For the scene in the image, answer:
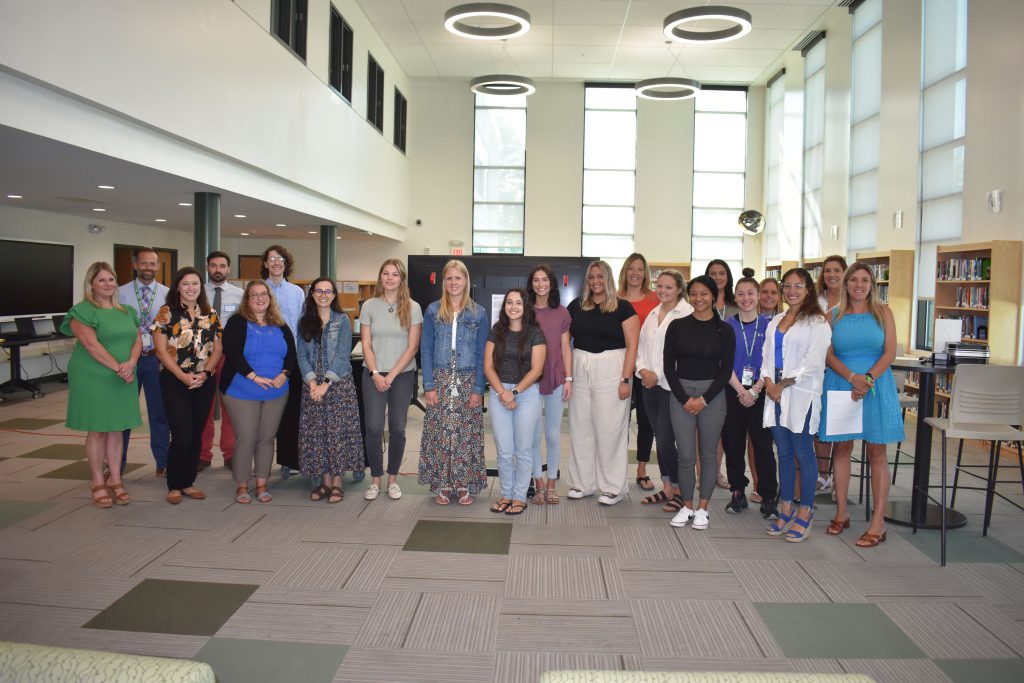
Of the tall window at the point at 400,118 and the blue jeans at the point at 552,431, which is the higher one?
the tall window at the point at 400,118

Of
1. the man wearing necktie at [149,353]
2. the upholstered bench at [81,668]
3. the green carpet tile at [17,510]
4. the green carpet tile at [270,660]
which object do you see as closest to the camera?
the upholstered bench at [81,668]

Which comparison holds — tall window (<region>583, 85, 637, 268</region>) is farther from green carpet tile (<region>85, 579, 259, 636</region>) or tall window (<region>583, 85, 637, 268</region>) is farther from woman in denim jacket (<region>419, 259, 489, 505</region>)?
green carpet tile (<region>85, 579, 259, 636</region>)

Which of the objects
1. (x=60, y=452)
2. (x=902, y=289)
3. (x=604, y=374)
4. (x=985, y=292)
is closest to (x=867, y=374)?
(x=604, y=374)

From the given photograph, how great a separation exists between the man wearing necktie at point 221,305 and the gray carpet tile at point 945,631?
4305mm

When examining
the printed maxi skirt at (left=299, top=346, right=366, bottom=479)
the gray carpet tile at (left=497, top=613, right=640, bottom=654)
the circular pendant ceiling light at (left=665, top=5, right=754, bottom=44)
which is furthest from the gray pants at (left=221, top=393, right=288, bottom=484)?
the circular pendant ceiling light at (left=665, top=5, right=754, bottom=44)

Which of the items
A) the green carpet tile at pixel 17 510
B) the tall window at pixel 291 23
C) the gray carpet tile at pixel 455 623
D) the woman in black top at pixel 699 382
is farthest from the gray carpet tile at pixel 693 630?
the tall window at pixel 291 23

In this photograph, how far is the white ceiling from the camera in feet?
37.1

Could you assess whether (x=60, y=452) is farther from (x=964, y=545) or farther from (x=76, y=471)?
(x=964, y=545)

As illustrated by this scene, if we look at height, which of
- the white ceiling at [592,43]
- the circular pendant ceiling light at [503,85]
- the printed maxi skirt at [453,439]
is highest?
the white ceiling at [592,43]

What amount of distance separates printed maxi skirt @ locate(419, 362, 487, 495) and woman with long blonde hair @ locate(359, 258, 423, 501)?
23 centimetres

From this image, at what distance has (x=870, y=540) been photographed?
3980mm

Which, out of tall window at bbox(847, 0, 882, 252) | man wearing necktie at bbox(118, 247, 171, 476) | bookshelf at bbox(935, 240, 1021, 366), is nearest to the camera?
man wearing necktie at bbox(118, 247, 171, 476)

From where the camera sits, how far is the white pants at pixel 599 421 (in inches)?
178

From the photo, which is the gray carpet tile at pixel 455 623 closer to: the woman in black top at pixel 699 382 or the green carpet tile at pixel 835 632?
the green carpet tile at pixel 835 632
